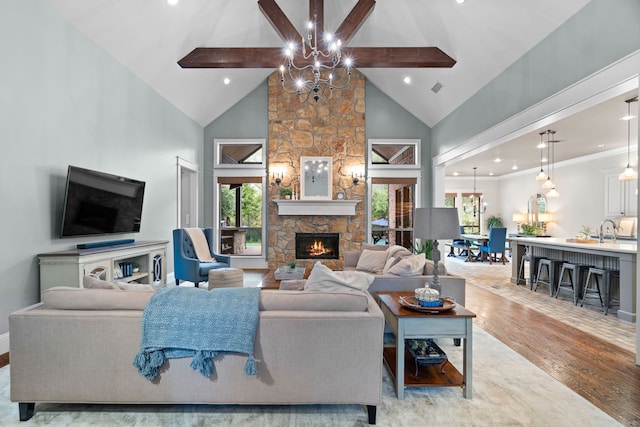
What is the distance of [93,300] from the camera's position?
→ 192cm

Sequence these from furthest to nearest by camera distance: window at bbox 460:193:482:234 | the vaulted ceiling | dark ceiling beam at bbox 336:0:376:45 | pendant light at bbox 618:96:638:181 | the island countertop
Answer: window at bbox 460:193:482:234 → dark ceiling beam at bbox 336:0:376:45 → pendant light at bbox 618:96:638:181 → the island countertop → the vaulted ceiling

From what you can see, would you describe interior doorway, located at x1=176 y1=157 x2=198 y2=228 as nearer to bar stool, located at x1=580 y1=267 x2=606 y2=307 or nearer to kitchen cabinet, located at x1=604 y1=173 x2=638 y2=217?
bar stool, located at x1=580 y1=267 x2=606 y2=307

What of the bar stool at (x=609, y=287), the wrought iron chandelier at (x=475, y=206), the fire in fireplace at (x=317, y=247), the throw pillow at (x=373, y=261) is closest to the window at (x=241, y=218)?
the fire in fireplace at (x=317, y=247)

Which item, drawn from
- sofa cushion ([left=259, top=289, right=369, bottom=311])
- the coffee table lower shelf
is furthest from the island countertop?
sofa cushion ([left=259, top=289, right=369, bottom=311])

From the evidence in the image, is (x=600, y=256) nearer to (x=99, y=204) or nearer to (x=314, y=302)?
(x=314, y=302)

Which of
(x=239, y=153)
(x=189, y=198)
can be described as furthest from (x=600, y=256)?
(x=189, y=198)

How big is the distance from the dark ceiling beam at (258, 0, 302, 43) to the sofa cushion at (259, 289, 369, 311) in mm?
4372

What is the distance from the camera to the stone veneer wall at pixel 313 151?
7.28m

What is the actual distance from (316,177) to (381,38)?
2.91 meters

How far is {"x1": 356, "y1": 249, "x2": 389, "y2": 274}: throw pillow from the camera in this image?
4586 mm

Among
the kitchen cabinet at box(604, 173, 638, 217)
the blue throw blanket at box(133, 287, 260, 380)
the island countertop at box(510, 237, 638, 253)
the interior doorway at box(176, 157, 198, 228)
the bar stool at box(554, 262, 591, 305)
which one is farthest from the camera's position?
the interior doorway at box(176, 157, 198, 228)

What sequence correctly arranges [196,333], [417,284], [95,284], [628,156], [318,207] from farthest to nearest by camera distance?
[318,207] → [628,156] → [417,284] → [95,284] → [196,333]

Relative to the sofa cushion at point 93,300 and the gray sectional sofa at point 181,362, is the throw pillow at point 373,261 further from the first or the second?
the sofa cushion at point 93,300

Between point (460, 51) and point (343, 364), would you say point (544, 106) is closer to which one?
point (460, 51)
